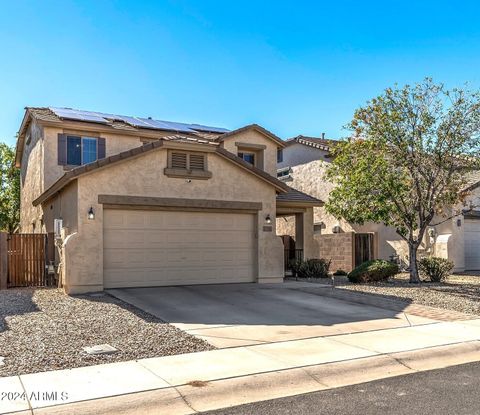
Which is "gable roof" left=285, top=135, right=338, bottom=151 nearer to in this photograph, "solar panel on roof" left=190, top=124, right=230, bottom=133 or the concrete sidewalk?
"solar panel on roof" left=190, top=124, right=230, bottom=133

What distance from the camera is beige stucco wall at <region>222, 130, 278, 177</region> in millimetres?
21500

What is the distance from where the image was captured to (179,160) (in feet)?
50.5

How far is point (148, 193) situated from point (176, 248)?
73.4 inches

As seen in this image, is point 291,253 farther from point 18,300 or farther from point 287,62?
point 18,300

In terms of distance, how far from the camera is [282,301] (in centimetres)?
1289

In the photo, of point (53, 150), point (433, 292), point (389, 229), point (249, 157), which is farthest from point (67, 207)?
point (389, 229)

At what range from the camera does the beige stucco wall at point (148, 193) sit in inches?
540

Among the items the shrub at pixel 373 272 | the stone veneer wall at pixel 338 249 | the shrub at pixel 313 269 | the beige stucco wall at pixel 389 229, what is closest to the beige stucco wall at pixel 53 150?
the shrub at pixel 313 269

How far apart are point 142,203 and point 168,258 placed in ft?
6.03

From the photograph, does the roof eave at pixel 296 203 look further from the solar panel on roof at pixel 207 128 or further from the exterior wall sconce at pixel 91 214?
the exterior wall sconce at pixel 91 214

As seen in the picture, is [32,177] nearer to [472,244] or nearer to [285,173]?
[285,173]

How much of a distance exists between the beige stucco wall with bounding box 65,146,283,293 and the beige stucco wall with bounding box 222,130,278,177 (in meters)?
5.26

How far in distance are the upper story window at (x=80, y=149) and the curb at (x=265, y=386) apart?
15222mm

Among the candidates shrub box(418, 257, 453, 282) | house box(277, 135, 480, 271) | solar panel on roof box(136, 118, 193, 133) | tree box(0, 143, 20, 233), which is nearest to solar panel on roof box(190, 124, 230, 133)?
solar panel on roof box(136, 118, 193, 133)
